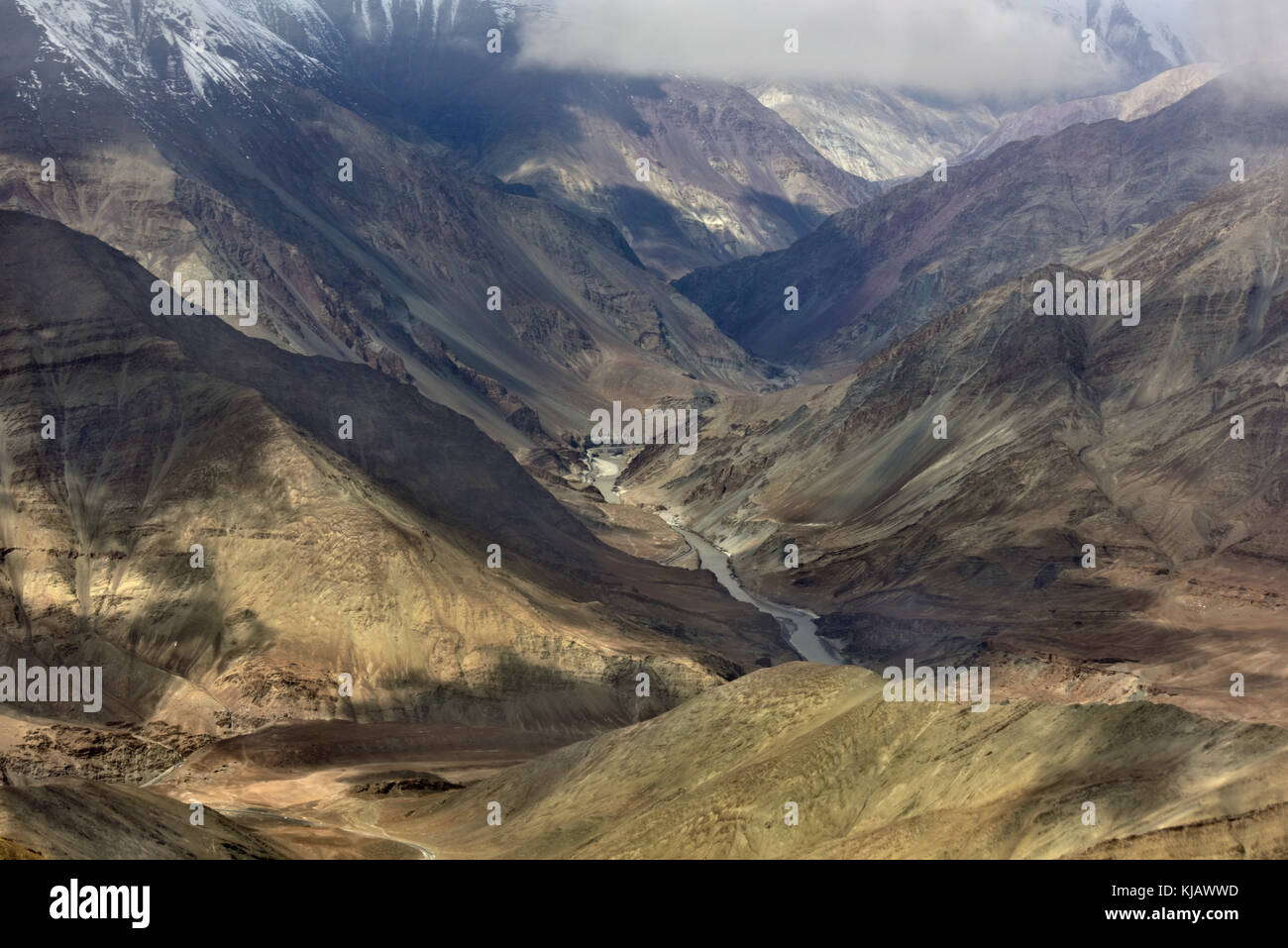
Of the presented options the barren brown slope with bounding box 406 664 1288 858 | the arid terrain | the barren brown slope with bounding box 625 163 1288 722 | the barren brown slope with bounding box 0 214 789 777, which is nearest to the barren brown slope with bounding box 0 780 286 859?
the arid terrain

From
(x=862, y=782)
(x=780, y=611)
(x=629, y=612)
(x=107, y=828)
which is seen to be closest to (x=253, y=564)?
(x=629, y=612)

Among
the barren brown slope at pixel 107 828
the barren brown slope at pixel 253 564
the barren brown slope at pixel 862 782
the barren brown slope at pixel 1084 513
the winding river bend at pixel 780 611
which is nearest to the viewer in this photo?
the barren brown slope at pixel 862 782

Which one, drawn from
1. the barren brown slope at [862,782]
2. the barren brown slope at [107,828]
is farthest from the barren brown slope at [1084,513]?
the barren brown slope at [107,828]

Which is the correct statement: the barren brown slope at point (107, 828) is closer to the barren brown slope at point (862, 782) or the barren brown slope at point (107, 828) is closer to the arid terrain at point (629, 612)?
the arid terrain at point (629, 612)

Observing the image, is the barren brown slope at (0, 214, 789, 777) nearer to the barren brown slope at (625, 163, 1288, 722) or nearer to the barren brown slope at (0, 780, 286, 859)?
the barren brown slope at (625, 163, 1288, 722)

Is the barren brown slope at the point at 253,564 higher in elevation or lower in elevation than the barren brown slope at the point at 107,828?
higher
